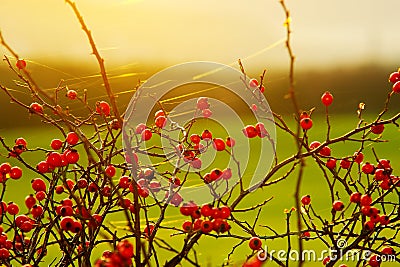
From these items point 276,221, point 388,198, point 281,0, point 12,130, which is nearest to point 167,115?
point 281,0

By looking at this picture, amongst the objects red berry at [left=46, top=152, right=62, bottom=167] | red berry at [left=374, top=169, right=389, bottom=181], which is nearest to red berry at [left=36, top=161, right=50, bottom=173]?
red berry at [left=46, top=152, right=62, bottom=167]

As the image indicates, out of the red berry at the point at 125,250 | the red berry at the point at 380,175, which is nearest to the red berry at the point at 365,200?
the red berry at the point at 380,175

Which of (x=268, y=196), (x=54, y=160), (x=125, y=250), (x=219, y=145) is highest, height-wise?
(x=268, y=196)

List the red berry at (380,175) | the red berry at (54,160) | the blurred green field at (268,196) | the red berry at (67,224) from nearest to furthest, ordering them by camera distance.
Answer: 1. the red berry at (67,224)
2. the red berry at (54,160)
3. the red berry at (380,175)
4. the blurred green field at (268,196)

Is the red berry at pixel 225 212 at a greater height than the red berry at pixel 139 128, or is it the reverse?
the red berry at pixel 139 128

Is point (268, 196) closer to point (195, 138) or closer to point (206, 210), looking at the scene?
point (195, 138)

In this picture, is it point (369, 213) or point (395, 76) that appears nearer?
point (369, 213)

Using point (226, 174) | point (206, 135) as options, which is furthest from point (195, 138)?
point (226, 174)

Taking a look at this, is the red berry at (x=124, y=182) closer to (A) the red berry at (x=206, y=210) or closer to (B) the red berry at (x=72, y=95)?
(A) the red berry at (x=206, y=210)

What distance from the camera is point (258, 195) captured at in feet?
21.9

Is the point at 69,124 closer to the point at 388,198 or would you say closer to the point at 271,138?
the point at 271,138

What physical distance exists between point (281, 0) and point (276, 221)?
5426 mm

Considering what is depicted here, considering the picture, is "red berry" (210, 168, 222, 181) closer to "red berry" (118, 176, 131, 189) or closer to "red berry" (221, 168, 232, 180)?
"red berry" (221, 168, 232, 180)

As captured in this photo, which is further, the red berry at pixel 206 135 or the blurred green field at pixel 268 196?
the blurred green field at pixel 268 196
